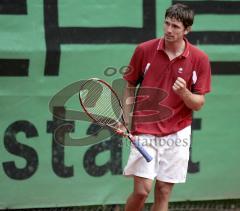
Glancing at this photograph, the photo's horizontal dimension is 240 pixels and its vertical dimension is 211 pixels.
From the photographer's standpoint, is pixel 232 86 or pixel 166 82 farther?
pixel 232 86

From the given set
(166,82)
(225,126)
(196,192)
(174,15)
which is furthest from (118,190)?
(174,15)

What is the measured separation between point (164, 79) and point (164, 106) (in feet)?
0.58

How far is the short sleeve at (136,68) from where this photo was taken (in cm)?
415

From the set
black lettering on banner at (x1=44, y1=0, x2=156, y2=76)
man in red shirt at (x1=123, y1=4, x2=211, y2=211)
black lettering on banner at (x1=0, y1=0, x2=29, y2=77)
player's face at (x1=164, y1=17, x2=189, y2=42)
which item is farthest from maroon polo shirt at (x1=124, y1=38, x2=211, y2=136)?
black lettering on banner at (x1=0, y1=0, x2=29, y2=77)

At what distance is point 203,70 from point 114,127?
0.66m

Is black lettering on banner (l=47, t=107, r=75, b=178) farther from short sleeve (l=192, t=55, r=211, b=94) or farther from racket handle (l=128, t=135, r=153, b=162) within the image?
short sleeve (l=192, t=55, r=211, b=94)

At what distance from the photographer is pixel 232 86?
17.1ft

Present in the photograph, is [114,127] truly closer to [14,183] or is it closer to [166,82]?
[166,82]

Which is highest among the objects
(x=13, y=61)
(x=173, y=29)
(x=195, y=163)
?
(x=173, y=29)

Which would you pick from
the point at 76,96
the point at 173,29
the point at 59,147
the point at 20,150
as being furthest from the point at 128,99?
the point at 20,150

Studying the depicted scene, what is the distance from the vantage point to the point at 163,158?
4.20 meters

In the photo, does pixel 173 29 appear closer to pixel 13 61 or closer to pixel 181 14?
pixel 181 14

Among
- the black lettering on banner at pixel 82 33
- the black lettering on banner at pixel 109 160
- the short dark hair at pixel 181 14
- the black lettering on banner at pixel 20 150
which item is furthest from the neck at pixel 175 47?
the black lettering on banner at pixel 20 150

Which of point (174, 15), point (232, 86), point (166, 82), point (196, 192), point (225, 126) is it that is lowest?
point (196, 192)
